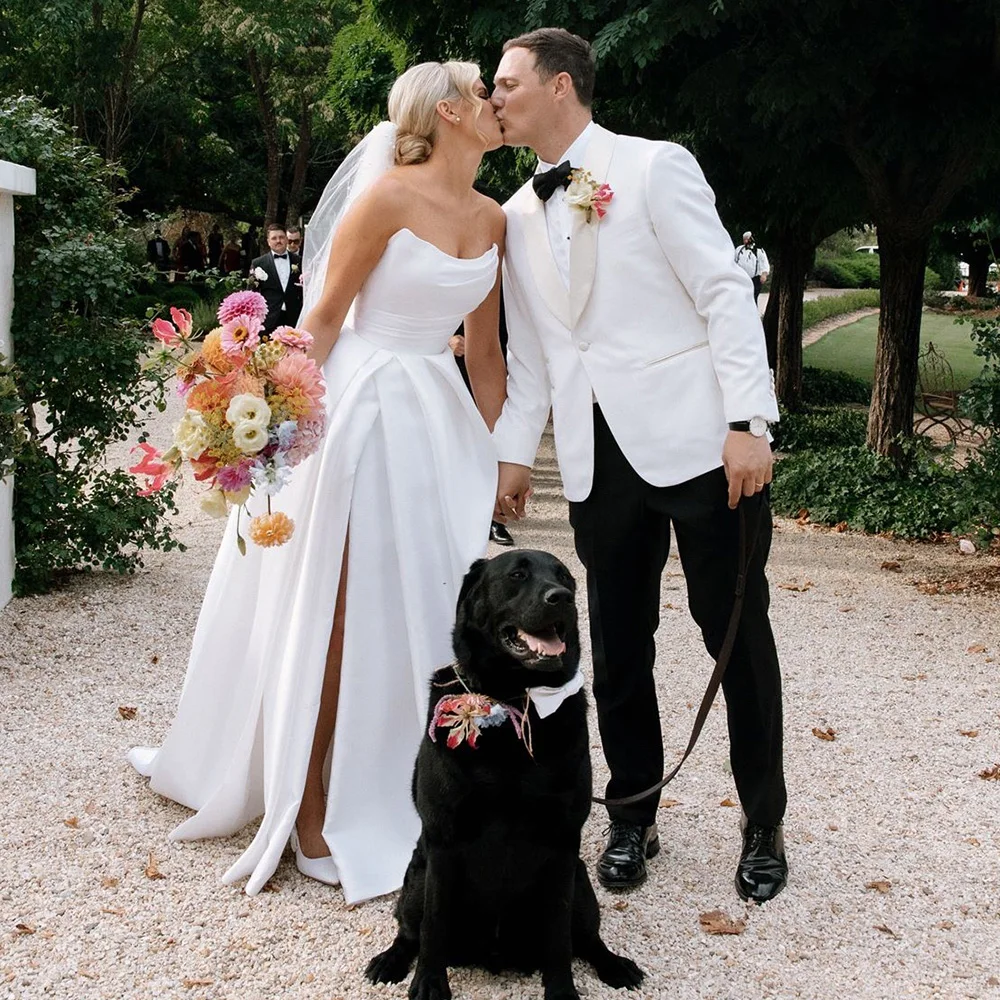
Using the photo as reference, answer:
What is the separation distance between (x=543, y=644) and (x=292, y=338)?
1.21m

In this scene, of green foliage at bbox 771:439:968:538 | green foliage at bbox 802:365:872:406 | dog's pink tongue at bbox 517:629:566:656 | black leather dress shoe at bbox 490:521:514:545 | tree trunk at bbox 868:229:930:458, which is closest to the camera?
dog's pink tongue at bbox 517:629:566:656

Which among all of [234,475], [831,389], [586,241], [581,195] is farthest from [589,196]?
[831,389]

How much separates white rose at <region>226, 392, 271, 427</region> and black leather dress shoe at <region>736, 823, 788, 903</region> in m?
1.97

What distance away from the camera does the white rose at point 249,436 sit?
11.0 feet

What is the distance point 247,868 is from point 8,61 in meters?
25.5

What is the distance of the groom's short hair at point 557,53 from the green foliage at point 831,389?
1518 centimetres

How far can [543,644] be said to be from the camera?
2.99 m

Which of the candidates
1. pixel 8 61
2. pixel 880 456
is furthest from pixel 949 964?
Result: pixel 8 61

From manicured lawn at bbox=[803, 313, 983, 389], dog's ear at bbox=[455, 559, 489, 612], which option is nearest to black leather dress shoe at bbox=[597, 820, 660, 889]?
dog's ear at bbox=[455, 559, 489, 612]

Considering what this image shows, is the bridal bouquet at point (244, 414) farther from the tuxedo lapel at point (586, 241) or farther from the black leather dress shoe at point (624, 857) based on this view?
the black leather dress shoe at point (624, 857)

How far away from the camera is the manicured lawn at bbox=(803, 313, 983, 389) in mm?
24469

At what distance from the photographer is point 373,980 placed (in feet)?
10.6

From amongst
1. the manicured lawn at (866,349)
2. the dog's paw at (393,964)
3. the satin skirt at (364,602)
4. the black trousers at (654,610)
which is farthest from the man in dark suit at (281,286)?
the manicured lawn at (866,349)

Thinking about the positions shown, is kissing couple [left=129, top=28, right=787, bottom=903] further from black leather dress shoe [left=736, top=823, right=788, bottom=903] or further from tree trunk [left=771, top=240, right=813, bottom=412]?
tree trunk [left=771, top=240, right=813, bottom=412]
